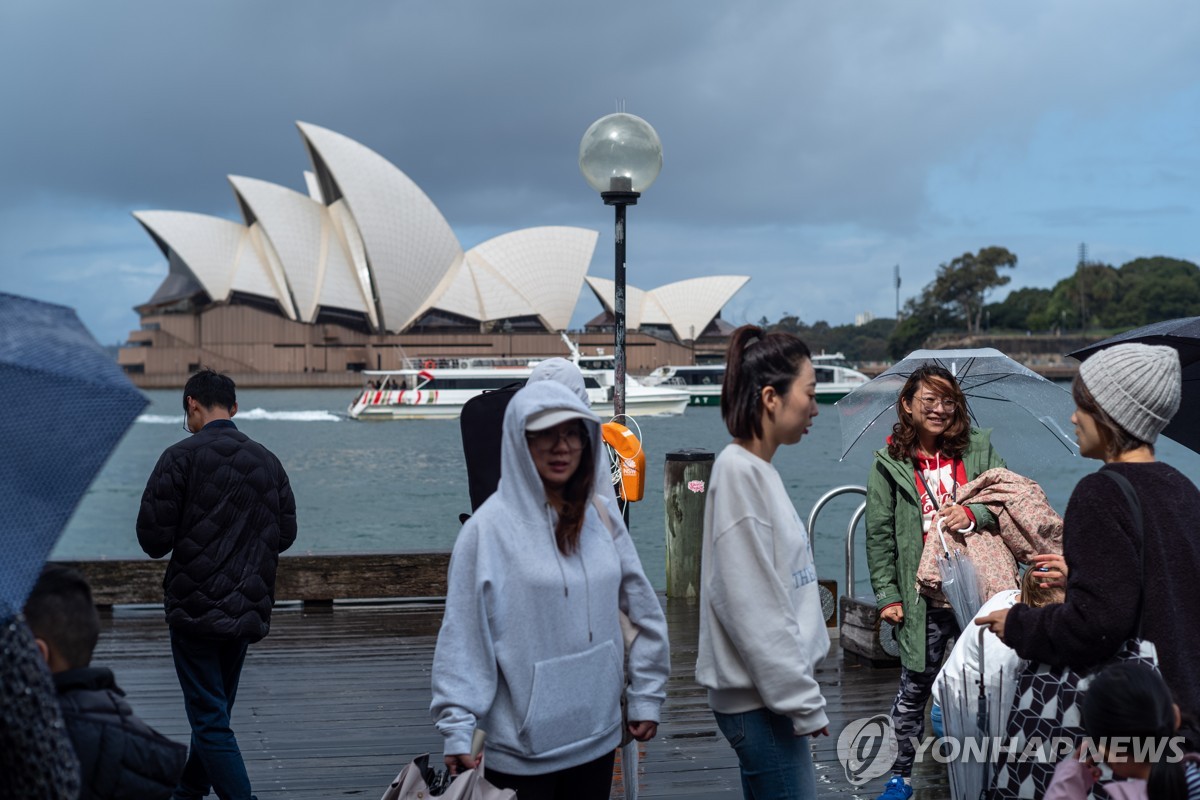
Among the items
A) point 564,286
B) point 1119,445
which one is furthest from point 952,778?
point 564,286

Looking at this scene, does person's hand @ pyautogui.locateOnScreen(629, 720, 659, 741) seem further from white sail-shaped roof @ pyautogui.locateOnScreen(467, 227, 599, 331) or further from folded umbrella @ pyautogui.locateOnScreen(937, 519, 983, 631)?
white sail-shaped roof @ pyautogui.locateOnScreen(467, 227, 599, 331)

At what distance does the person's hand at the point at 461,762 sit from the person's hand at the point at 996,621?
85 cm

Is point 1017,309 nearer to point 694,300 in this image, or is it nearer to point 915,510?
point 694,300

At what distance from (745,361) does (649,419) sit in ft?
130

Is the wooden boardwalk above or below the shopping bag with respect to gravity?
below

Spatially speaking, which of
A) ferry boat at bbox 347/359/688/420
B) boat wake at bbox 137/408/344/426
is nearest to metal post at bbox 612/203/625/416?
ferry boat at bbox 347/359/688/420

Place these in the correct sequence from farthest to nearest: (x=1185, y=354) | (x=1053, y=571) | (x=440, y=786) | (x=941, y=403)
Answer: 1. (x=941, y=403)
2. (x=1185, y=354)
3. (x=1053, y=571)
4. (x=440, y=786)

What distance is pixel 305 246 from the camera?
51562 millimetres

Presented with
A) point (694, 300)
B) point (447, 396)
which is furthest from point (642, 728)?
point (694, 300)

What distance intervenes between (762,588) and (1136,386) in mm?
Answer: 644

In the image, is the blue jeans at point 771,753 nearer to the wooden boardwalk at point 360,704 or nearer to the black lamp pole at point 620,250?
the wooden boardwalk at point 360,704

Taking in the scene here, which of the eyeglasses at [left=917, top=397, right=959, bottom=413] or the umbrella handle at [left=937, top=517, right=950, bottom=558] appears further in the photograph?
the eyeglasses at [left=917, top=397, right=959, bottom=413]

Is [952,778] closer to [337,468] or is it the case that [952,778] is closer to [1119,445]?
[1119,445]

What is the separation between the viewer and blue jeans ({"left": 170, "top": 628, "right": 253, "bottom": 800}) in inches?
101
